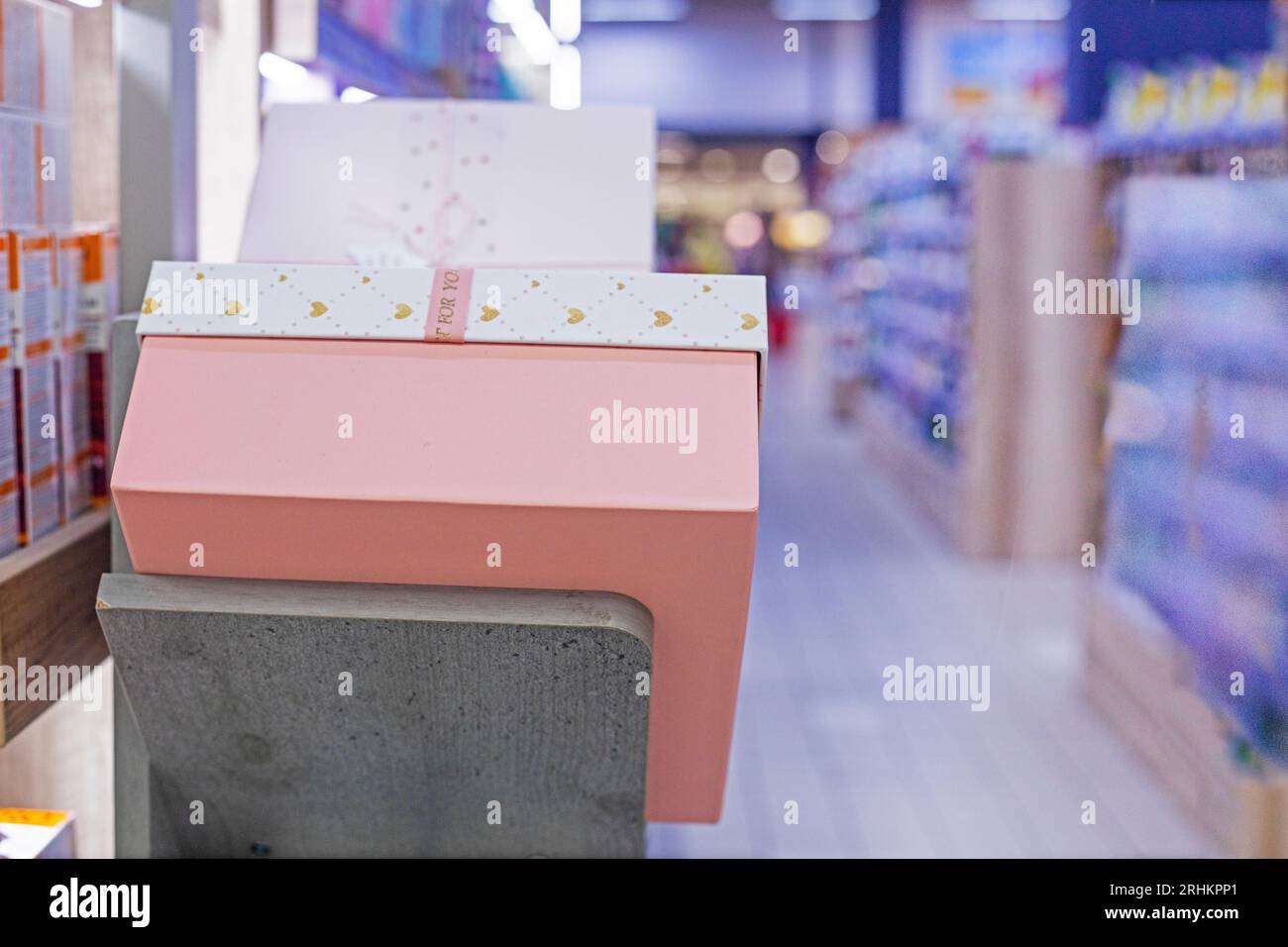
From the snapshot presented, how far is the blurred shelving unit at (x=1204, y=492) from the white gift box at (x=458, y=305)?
8.61 feet

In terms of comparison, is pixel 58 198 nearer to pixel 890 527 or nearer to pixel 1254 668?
pixel 1254 668

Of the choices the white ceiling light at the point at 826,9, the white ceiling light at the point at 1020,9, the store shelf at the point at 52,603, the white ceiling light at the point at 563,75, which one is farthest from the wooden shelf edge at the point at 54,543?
the white ceiling light at the point at 826,9

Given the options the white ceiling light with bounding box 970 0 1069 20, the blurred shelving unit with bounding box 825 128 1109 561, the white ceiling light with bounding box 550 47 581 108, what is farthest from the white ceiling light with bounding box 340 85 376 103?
the white ceiling light with bounding box 970 0 1069 20

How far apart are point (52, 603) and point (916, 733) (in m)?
3.32

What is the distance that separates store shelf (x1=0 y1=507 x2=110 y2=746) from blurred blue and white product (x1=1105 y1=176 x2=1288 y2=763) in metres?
2.80

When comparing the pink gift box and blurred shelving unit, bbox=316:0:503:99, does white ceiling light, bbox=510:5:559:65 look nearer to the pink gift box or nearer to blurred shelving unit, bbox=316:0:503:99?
blurred shelving unit, bbox=316:0:503:99

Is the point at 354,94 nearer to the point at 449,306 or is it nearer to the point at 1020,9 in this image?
the point at 449,306

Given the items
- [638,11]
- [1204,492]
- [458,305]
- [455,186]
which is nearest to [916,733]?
[1204,492]

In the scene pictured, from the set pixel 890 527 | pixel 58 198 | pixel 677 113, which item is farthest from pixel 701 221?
pixel 58 198

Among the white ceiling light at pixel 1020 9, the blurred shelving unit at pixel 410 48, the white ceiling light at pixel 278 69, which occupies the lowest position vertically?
the white ceiling light at pixel 278 69

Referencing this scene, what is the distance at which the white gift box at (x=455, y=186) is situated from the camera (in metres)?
1.47

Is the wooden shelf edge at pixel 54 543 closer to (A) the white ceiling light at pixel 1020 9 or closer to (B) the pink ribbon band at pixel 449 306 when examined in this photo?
(B) the pink ribbon band at pixel 449 306

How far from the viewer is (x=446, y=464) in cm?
111

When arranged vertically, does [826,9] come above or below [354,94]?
above
